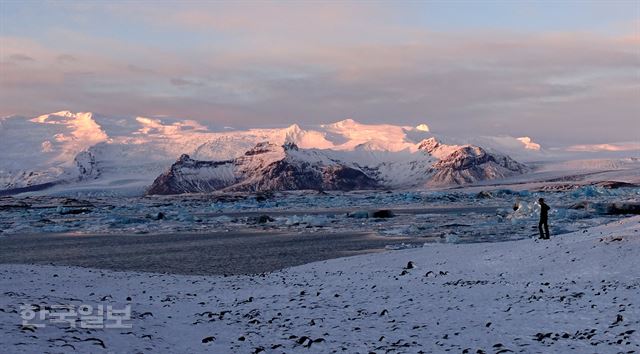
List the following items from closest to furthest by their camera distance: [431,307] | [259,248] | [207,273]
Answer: [431,307] → [207,273] → [259,248]

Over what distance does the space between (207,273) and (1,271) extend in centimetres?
928

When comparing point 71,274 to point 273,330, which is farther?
point 71,274

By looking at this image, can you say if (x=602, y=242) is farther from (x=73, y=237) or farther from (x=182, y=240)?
(x=73, y=237)

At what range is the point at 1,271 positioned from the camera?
26656mm

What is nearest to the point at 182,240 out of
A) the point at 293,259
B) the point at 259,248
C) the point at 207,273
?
the point at 259,248

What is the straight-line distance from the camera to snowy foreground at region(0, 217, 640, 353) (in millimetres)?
13961

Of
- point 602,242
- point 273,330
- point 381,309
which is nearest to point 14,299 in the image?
point 273,330

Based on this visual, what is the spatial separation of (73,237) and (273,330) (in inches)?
1844

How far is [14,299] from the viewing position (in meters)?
16.8

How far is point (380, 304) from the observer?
1889 centimetres

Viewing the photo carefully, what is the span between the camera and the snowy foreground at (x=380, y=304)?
45.8ft

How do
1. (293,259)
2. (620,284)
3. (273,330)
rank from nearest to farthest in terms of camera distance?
(273,330)
(620,284)
(293,259)

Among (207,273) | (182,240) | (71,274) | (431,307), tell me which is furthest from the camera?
(182,240)

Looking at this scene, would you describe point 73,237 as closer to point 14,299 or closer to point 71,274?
point 71,274
